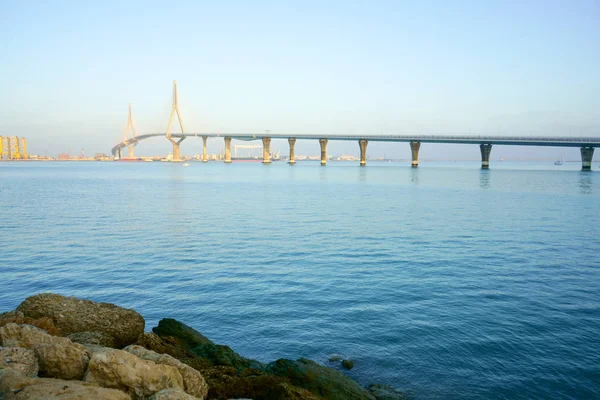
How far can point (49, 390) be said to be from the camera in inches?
189

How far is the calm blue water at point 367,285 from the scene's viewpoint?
10500mm

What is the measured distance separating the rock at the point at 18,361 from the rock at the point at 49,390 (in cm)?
36

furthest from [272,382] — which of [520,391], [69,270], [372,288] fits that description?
Result: [69,270]

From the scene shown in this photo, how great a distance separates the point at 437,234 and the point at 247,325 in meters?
18.4

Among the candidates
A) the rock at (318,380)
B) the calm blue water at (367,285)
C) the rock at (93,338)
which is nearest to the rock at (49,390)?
the rock at (93,338)

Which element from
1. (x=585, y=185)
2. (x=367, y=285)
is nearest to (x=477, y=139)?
(x=585, y=185)

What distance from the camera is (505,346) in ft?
36.9

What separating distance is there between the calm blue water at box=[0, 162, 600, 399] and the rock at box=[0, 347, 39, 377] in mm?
5658

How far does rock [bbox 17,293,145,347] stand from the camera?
8445mm

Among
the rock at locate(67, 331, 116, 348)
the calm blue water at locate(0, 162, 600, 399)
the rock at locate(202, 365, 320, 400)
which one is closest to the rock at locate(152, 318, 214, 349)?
the rock at locate(67, 331, 116, 348)

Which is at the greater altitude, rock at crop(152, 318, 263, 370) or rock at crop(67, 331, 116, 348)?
rock at crop(67, 331, 116, 348)

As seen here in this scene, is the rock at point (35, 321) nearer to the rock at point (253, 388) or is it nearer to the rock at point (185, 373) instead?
the rock at point (185, 373)

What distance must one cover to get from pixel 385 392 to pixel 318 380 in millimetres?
1794

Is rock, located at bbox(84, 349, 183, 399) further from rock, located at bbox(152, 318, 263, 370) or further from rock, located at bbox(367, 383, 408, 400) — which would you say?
rock, located at bbox(367, 383, 408, 400)
